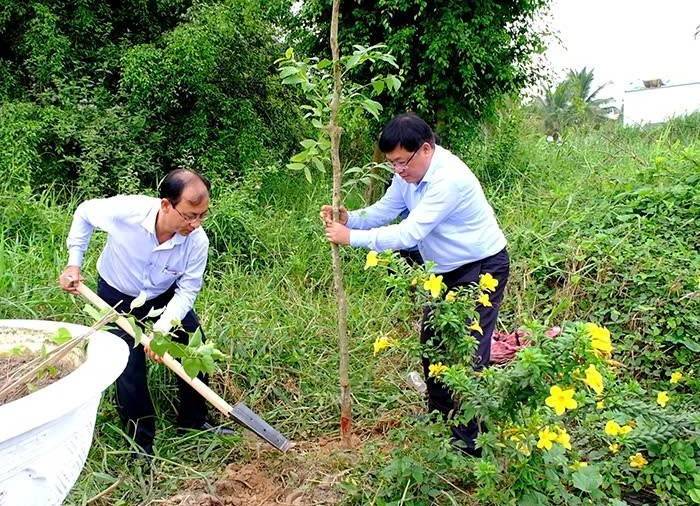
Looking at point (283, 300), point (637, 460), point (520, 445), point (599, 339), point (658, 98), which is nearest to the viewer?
point (599, 339)

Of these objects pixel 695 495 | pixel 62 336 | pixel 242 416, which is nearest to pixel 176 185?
pixel 62 336

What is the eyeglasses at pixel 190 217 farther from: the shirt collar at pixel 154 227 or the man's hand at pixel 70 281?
the man's hand at pixel 70 281

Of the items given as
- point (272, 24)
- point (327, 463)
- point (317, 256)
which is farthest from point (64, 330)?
point (272, 24)

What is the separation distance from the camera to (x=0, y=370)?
4.86ft

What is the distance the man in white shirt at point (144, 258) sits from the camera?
2.27 metres

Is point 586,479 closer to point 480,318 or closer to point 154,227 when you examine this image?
point 480,318

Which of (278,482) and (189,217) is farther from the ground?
(189,217)

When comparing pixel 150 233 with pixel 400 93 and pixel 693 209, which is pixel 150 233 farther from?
pixel 693 209

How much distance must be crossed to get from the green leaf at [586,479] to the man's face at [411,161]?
123cm

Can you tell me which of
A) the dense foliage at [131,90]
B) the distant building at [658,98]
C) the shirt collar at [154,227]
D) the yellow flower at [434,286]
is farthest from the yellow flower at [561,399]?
the distant building at [658,98]

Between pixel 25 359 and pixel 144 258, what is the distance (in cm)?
88

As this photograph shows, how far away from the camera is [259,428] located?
2525mm

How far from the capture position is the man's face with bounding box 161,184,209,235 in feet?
7.27

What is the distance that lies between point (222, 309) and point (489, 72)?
294cm
